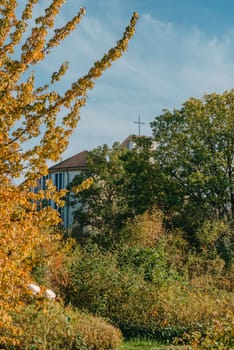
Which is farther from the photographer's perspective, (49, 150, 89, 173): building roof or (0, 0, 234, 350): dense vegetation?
(49, 150, 89, 173): building roof

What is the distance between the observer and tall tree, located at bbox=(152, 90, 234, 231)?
2259 centimetres

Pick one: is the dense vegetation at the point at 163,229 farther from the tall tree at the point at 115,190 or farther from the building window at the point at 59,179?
the building window at the point at 59,179

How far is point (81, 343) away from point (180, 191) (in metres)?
15.6

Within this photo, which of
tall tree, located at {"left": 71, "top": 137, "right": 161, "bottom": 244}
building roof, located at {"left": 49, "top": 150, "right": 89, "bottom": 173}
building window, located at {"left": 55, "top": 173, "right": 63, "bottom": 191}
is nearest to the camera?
tall tree, located at {"left": 71, "top": 137, "right": 161, "bottom": 244}

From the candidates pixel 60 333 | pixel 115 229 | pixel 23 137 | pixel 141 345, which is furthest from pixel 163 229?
pixel 23 137

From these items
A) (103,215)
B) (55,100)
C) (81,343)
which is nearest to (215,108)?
(103,215)

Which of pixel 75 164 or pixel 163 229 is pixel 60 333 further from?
pixel 75 164

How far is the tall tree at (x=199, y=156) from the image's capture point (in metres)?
22.6

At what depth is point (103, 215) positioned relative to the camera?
2631 cm

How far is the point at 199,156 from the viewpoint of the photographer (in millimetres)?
23078

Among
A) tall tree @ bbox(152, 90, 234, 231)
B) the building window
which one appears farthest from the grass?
the building window

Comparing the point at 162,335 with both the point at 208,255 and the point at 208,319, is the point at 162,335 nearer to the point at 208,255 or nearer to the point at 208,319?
the point at 208,319

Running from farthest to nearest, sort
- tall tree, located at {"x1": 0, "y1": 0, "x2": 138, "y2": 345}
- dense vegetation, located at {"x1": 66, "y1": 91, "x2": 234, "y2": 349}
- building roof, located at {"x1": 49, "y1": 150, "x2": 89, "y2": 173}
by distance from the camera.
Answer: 1. building roof, located at {"x1": 49, "y1": 150, "x2": 89, "y2": 173}
2. dense vegetation, located at {"x1": 66, "y1": 91, "x2": 234, "y2": 349}
3. tall tree, located at {"x1": 0, "y1": 0, "x2": 138, "y2": 345}

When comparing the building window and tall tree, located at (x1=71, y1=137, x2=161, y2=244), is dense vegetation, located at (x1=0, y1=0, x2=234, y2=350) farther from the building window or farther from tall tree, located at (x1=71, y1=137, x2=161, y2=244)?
the building window
